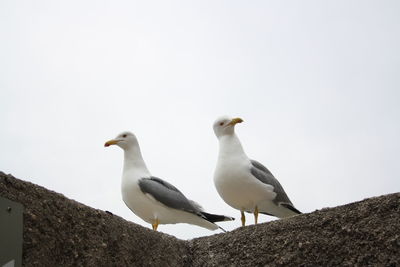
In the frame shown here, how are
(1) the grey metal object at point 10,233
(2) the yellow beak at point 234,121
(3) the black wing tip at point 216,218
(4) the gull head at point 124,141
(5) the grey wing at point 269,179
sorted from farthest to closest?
1. (4) the gull head at point 124,141
2. (3) the black wing tip at point 216,218
3. (2) the yellow beak at point 234,121
4. (5) the grey wing at point 269,179
5. (1) the grey metal object at point 10,233

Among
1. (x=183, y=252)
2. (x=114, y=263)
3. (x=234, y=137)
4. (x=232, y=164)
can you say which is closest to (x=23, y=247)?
(x=114, y=263)

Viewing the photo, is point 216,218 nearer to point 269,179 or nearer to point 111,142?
point 269,179

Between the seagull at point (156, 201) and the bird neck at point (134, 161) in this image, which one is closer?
the seagull at point (156, 201)

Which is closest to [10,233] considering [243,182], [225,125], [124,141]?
[243,182]

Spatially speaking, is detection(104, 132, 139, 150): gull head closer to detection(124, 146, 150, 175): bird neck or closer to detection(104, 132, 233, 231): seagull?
detection(124, 146, 150, 175): bird neck

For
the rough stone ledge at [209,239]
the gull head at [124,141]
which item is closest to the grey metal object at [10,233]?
the rough stone ledge at [209,239]

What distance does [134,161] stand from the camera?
523 cm

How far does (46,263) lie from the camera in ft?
6.93

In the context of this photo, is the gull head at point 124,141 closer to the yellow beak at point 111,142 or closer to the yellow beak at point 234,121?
the yellow beak at point 111,142

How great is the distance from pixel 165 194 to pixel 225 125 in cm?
80

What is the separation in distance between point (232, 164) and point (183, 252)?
60.4 inches

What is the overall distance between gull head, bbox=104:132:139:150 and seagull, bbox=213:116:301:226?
939 millimetres

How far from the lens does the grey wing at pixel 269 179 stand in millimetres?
4462

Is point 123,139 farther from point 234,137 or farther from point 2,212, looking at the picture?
point 2,212
